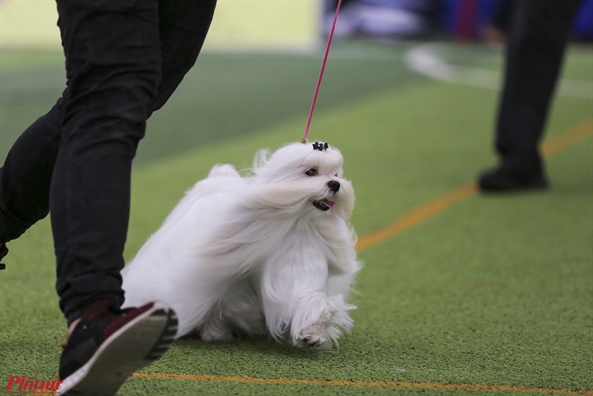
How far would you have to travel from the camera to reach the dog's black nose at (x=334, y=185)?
214cm

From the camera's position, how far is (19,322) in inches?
94.7

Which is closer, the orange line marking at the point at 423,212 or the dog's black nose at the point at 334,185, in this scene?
the dog's black nose at the point at 334,185

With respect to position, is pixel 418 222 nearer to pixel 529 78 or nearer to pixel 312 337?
pixel 529 78

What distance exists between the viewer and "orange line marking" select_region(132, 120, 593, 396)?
6.35ft

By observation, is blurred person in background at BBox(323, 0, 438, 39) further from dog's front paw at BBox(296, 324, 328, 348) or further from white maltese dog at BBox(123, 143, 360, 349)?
dog's front paw at BBox(296, 324, 328, 348)

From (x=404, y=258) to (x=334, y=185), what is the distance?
1306 mm

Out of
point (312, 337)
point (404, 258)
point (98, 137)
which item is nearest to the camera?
point (98, 137)

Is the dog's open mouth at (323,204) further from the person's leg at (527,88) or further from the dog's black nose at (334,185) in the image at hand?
the person's leg at (527,88)

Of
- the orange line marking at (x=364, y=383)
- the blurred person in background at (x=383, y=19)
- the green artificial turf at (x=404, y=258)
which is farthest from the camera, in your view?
the blurred person in background at (x=383, y=19)

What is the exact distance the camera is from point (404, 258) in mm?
3389

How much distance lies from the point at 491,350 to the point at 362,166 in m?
3.03

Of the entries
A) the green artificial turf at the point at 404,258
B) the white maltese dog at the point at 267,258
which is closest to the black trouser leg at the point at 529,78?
the green artificial turf at the point at 404,258

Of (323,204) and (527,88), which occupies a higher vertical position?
(527,88)

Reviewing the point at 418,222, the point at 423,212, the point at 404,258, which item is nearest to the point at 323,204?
the point at 404,258
